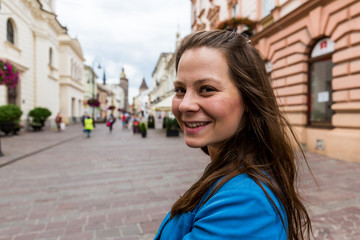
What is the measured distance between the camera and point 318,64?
8633mm

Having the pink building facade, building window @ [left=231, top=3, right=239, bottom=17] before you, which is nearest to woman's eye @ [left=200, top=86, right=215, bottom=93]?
the pink building facade

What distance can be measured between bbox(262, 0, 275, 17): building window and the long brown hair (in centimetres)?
1144

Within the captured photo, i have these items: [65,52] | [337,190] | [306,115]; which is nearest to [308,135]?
[306,115]

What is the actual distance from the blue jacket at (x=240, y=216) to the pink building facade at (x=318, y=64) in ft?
18.7

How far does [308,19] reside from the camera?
333 inches

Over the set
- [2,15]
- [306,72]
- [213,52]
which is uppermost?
[2,15]

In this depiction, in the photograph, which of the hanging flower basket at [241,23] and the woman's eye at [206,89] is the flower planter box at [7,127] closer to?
the hanging flower basket at [241,23]

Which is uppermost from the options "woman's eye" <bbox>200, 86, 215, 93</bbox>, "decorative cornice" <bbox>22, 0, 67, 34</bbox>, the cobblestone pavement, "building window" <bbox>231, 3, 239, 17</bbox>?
"decorative cornice" <bbox>22, 0, 67, 34</bbox>

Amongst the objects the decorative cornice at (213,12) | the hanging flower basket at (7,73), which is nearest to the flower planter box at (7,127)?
the hanging flower basket at (7,73)

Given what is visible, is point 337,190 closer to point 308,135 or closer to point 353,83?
point 353,83

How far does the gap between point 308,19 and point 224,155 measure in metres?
9.25

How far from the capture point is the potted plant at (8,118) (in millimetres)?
14416

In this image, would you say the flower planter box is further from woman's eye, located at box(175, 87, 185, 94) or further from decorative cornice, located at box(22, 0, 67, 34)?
woman's eye, located at box(175, 87, 185, 94)

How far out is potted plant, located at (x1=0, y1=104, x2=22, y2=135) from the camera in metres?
14.4
